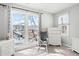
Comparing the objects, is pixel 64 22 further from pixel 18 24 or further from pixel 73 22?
pixel 18 24

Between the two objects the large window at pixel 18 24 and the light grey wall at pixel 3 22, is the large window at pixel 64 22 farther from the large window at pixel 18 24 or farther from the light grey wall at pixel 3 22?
the light grey wall at pixel 3 22

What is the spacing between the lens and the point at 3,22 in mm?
3480

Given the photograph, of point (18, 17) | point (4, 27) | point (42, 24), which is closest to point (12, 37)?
point (4, 27)

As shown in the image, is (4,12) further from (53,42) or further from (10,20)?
(53,42)

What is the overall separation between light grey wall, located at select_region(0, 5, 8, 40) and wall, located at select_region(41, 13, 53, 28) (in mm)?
1927

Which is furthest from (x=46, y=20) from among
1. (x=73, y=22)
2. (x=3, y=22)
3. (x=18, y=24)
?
(x=3, y=22)

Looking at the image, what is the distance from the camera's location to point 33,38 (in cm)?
472

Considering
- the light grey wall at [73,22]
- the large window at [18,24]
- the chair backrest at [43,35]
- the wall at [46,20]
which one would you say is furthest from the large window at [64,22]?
the large window at [18,24]

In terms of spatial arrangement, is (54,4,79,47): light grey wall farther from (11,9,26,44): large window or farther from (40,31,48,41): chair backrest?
(11,9,26,44): large window

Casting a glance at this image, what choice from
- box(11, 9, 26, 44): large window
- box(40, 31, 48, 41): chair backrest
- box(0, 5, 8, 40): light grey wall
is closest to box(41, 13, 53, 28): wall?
box(40, 31, 48, 41): chair backrest

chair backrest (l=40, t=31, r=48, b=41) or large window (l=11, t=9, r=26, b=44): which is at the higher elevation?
large window (l=11, t=9, r=26, b=44)

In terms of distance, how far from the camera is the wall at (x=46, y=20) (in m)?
5.05

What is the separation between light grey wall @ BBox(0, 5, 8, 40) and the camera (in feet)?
11.1

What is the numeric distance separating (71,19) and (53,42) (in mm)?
1269
